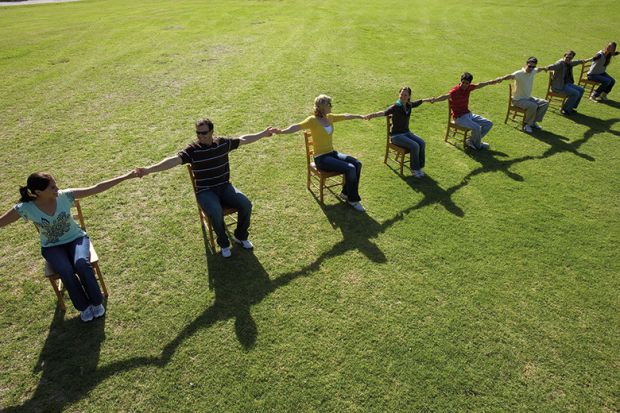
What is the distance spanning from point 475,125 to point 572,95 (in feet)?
17.0

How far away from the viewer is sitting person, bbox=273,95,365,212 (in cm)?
754

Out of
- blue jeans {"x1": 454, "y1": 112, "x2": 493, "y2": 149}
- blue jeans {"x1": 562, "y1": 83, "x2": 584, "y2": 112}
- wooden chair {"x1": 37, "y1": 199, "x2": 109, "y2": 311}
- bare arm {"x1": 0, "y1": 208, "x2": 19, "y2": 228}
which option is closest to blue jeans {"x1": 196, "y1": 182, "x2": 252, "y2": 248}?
wooden chair {"x1": 37, "y1": 199, "x2": 109, "y2": 311}

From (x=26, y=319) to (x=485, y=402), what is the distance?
6275mm

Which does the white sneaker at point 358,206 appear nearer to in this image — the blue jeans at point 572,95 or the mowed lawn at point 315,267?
the mowed lawn at point 315,267

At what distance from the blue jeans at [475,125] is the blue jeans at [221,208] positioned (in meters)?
6.59

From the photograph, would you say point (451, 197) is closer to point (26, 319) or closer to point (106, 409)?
point (106, 409)

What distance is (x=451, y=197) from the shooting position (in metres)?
8.44

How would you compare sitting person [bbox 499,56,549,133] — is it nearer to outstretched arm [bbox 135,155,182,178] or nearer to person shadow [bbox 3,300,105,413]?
outstretched arm [bbox 135,155,182,178]

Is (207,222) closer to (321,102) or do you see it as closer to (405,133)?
(321,102)

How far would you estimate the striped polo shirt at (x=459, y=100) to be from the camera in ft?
33.0

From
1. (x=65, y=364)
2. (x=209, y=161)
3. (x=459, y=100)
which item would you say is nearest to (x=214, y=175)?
(x=209, y=161)

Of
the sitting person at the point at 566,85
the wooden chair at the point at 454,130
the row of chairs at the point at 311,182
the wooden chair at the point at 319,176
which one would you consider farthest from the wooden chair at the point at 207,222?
the sitting person at the point at 566,85

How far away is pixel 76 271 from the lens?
5.25 m

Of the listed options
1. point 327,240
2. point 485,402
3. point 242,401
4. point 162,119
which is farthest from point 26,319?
point 162,119
